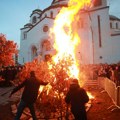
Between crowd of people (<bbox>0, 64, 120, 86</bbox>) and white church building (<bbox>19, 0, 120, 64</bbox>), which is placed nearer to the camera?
crowd of people (<bbox>0, 64, 120, 86</bbox>)

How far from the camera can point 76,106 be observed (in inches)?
261

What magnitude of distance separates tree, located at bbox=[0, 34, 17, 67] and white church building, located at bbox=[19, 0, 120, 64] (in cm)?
1972

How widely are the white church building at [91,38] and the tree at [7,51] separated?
1972 cm

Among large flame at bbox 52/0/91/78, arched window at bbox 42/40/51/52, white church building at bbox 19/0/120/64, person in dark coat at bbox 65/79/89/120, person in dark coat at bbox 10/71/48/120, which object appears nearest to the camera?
person in dark coat at bbox 65/79/89/120

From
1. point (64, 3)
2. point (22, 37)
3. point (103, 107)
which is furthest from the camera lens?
point (22, 37)

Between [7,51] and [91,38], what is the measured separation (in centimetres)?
2255

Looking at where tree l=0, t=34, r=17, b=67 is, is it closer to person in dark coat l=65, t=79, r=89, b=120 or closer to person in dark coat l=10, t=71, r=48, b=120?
person in dark coat l=10, t=71, r=48, b=120

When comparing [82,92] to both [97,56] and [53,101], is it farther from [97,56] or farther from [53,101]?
[97,56]

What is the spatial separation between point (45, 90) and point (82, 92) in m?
→ 4.79

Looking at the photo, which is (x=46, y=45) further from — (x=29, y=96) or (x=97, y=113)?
(x=29, y=96)

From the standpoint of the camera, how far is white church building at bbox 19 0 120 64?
41213 millimetres

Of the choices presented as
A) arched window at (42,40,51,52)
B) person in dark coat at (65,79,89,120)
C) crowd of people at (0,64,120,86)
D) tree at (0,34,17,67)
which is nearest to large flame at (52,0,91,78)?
crowd of people at (0,64,120,86)

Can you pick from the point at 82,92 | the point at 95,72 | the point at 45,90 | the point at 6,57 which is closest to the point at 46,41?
the point at 95,72

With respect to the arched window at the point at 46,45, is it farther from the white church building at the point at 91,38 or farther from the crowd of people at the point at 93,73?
the crowd of people at the point at 93,73
